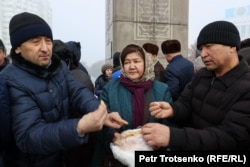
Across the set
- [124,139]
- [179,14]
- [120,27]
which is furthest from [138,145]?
[179,14]

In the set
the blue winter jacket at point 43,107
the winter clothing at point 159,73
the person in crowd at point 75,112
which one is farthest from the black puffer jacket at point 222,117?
the winter clothing at point 159,73

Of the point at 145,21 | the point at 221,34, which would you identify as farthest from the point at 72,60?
the point at 145,21

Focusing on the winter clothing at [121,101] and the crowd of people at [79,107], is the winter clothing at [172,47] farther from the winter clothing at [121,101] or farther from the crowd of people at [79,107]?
the crowd of people at [79,107]

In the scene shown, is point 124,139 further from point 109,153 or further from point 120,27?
point 120,27

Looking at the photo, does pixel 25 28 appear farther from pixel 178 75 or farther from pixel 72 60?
pixel 178 75

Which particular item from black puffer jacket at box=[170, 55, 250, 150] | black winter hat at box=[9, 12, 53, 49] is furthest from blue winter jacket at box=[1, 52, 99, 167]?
black puffer jacket at box=[170, 55, 250, 150]

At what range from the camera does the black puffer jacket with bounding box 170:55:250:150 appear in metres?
1.50

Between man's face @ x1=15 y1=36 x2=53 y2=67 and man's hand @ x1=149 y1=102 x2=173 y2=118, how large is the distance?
2.48 feet

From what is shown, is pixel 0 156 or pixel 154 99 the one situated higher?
pixel 154 99

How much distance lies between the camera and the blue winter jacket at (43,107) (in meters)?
1.33

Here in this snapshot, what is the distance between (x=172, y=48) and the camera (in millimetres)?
3635

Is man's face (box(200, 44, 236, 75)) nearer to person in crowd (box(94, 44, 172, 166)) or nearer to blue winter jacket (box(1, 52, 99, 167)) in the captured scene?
person in crowd (box(94, 44, 172, 166))

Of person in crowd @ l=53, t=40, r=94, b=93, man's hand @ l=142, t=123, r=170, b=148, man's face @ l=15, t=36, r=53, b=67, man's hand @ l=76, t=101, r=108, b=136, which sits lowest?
man's hand @ l=142, t=123, r=170, b=148

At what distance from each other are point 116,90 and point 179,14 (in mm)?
5641
